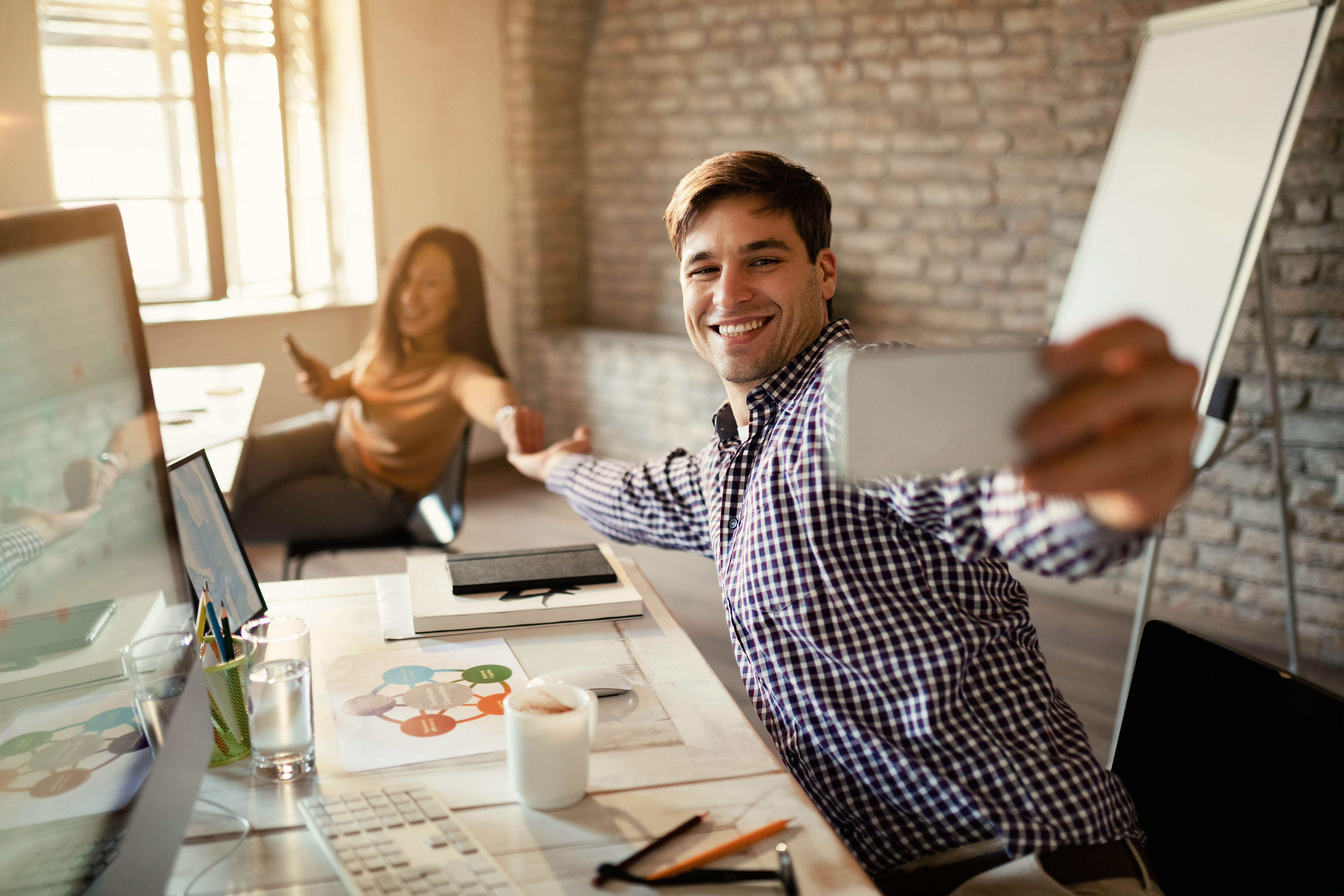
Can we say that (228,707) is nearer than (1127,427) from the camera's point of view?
No

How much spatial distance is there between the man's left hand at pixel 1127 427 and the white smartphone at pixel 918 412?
71 millimetres

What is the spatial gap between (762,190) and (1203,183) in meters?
1.69

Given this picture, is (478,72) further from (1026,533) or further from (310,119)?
(1026,533)

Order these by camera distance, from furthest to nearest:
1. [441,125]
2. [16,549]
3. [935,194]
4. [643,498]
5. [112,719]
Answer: [441,125] → [935,194] → [643,498] → [112,719] → [16,549]

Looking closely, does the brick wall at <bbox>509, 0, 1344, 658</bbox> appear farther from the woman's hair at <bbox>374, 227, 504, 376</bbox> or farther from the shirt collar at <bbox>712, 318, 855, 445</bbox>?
the shirt collar at <bbox>712, 318, 855, 445</bbox>

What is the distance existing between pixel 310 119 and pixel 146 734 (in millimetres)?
4270

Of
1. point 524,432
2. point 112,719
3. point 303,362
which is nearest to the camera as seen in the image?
point 112,719

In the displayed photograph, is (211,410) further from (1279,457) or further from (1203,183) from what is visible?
(1279,457)

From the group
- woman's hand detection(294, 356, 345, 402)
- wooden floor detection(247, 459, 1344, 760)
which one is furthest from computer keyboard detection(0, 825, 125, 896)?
woman's hand detection(294, 356, 345, 402)

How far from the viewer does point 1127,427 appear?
0.65 metres

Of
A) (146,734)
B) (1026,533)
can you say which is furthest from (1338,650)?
(146,734)

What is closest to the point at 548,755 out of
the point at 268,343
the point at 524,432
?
the point at 524,432

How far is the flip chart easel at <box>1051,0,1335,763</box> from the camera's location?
7.70ft

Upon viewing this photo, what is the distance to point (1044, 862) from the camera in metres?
1.03
